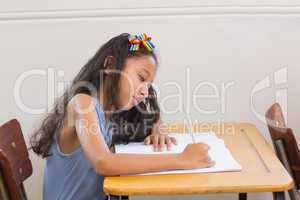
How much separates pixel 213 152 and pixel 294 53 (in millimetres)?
862

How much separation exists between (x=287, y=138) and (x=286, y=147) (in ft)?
0.13

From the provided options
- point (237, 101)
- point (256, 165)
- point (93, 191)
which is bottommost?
point (93, 191)

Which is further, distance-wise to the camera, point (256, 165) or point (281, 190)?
point (256, 165)

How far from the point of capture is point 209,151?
158cm

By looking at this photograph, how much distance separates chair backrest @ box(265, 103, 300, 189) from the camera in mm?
1606

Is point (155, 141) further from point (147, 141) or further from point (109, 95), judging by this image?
point (109, 95)

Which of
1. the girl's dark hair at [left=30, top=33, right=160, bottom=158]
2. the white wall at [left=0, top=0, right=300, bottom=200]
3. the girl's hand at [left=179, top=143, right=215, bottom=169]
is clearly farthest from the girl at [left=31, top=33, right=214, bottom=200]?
the white wall at [left=0, top=0, right=300, bottom=200]

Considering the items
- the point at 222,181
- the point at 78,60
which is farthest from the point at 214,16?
the point at 222,181

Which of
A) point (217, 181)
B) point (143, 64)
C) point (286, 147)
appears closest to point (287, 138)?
point (286, 147)

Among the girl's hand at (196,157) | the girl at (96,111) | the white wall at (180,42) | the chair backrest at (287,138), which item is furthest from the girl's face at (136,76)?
the white wall at (180,42)

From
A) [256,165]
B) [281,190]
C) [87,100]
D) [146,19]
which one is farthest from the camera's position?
[146,19]

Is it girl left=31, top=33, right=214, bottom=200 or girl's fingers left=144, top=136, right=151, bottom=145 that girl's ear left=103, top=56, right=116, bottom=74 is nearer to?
girl left=31, top=33, right=214, bottom=200

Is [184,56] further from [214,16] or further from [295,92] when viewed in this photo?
[295,92]

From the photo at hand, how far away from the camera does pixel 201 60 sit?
88.6 inches
